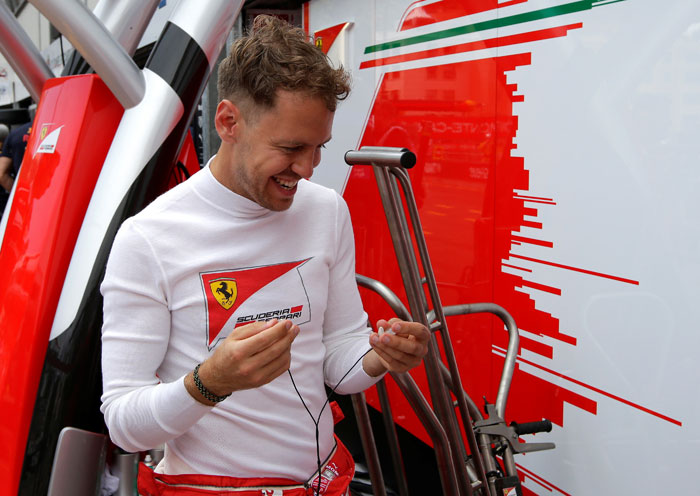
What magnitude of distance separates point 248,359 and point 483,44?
72.1 inches

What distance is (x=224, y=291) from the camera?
1.30 m

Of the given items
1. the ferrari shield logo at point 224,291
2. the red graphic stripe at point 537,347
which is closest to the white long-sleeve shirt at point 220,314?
the ferrari shield logo at point 224,291

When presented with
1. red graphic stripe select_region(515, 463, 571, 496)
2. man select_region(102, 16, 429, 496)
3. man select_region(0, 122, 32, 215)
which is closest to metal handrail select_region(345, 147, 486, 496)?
red graphic stripe select_region(515, 463, 571, 496)

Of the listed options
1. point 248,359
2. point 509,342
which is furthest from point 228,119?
point 509,342

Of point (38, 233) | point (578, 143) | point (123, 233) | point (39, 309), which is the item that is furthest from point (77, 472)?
point (578, 143)

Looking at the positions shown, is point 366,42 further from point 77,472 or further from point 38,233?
point 77,472

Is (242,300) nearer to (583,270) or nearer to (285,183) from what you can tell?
(285,183)

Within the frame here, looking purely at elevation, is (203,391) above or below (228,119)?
below

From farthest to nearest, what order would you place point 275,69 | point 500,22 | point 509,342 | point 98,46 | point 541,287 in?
point 500,22, point 541,287, point 509,342, point 98,46, point 275,69

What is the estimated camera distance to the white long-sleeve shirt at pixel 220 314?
4.04 ft

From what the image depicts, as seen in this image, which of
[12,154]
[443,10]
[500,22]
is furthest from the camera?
[12,154]

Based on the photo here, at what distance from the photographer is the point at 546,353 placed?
236cm

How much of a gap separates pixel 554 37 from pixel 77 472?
1.83m

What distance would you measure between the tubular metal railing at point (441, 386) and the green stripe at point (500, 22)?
707 mm
